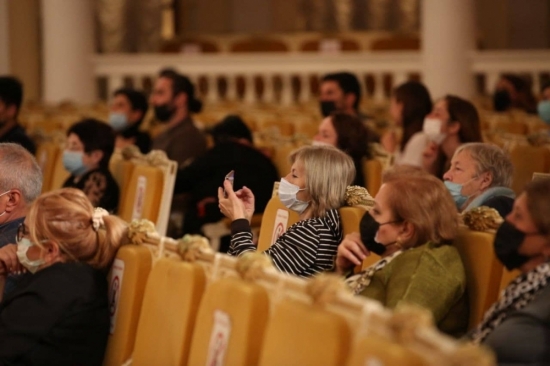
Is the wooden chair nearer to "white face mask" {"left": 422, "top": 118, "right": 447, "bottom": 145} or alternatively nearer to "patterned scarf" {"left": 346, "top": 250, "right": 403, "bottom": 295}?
"patterned scarf" {"left": 346, "top": 250, "right": 403, "bottom": 295}

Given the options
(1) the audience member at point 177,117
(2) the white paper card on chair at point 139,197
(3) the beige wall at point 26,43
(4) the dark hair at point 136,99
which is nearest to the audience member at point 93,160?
(2) the white paper card on chair at point 139,197

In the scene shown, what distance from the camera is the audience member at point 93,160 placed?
5.26 metres

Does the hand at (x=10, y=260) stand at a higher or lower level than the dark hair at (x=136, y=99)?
lower

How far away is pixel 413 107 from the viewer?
19.2ft

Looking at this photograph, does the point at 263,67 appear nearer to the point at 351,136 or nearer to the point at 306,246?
the point at 351,136

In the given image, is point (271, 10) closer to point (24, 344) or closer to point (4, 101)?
point (4, 101)

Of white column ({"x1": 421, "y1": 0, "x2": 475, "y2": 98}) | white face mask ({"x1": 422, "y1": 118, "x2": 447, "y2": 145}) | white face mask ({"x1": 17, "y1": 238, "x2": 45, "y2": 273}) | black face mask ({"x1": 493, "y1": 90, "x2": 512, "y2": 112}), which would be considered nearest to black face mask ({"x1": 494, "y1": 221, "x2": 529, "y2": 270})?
white face mask ({"x1": 17, "y1": 238, "x2": 45, "y2": 273})

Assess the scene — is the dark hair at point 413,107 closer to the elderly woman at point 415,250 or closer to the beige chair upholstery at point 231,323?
the elderly woman at point 415,250

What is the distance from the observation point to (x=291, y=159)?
3.92m

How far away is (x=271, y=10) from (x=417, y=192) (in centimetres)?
1360

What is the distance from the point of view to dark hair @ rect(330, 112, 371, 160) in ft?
16.1

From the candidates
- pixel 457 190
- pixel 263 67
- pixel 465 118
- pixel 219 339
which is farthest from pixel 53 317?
pixel 263 67

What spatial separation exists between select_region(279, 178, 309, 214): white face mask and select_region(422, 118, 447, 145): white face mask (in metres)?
1.74

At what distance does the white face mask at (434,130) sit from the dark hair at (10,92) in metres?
2.90
